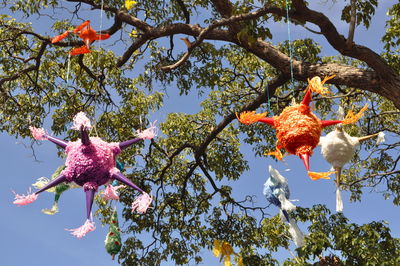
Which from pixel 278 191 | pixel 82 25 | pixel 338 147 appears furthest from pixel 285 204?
pixel 82 25

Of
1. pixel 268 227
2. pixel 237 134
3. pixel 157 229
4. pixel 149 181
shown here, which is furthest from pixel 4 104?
pixel 268 227

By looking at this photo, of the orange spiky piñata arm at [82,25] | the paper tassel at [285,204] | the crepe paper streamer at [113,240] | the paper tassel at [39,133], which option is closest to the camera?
the paper tassel at [39,133]

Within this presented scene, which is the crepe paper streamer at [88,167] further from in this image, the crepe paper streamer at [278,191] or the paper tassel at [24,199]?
the crepe paper streamer at [278,191]

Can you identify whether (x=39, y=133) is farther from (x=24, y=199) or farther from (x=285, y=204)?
(x=285, y=204)

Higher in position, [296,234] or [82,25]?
[82,25]

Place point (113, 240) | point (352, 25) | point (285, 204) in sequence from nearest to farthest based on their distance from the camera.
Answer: point (285, 204) → point (352, 25) → point (113, 240)

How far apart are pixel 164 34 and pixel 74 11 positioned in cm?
150

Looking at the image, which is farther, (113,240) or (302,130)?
(113,240)

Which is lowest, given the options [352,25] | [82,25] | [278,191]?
[278,191]

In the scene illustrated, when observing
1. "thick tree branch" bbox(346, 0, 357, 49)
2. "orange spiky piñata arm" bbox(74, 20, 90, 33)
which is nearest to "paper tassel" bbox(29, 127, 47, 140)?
"orange spiky piñata arm" bbox(74, 20, 90, 33)

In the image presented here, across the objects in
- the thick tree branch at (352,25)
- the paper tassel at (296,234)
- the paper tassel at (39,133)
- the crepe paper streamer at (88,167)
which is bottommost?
the crepe paper streamer at (88,167)

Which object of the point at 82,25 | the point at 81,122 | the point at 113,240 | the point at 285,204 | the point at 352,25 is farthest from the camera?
the point at 113,240

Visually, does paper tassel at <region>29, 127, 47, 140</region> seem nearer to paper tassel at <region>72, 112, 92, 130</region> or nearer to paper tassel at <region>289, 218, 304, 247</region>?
paper tassel at <region>72, 112, 92, 130</region>

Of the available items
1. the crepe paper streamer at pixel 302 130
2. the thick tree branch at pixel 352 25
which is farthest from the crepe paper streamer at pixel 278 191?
the thick tree branch at pixel 352 25
